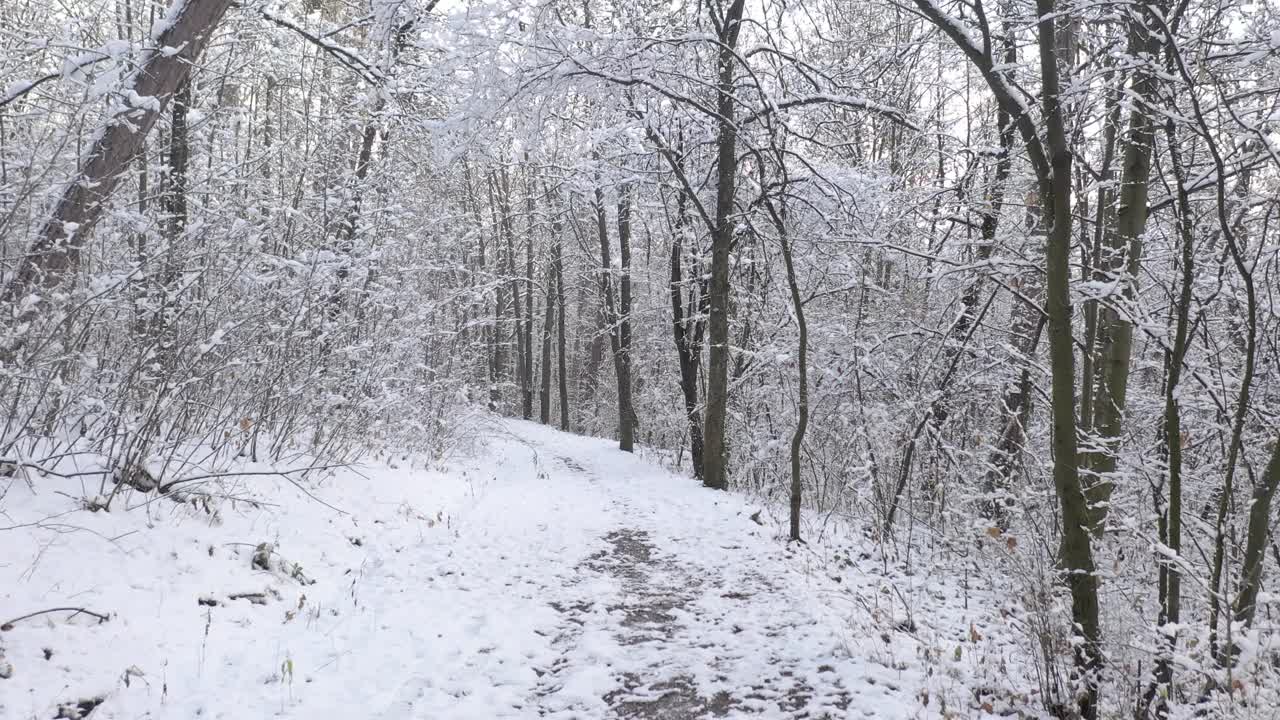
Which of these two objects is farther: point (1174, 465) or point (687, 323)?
point (687, 323)

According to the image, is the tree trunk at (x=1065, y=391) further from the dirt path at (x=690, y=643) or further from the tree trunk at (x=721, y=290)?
the tree trunk at (x=721, y=290)

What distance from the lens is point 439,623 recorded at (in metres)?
4.86

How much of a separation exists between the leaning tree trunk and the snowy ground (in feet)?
4.20

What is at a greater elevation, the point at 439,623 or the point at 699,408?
the point at 699,408

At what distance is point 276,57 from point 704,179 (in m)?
6.41

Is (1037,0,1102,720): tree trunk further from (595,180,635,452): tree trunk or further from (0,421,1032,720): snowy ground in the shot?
(595,180,635,452): tree trunk

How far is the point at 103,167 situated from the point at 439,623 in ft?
12.5

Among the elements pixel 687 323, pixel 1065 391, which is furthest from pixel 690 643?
pixel 687 323

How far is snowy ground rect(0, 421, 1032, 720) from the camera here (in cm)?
350

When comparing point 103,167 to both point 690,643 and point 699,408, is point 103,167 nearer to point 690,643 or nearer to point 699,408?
point 690,643

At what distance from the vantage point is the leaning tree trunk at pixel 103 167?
404 cm

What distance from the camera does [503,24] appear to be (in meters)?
7.38

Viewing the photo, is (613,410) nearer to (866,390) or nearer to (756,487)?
(756,487)

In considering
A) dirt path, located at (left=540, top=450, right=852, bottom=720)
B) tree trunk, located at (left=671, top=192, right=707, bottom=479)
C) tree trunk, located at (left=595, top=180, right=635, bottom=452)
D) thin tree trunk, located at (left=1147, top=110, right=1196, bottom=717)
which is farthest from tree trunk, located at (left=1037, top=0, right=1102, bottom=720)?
tree trunk, located at (left=595, top=180, right=635, bottom=452)
